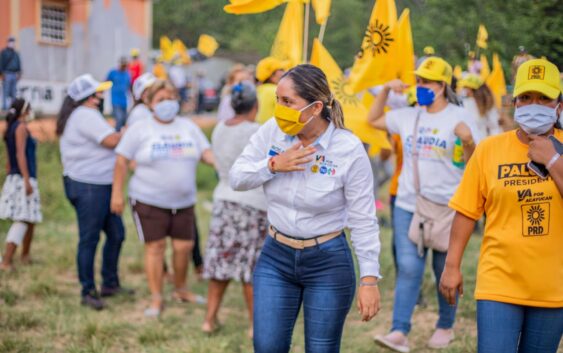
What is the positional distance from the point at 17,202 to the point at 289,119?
16.3 feet

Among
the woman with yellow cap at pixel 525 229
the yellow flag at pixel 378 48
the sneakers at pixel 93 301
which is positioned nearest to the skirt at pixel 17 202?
the sneakers at pixel 93 301

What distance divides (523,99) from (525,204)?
496 mm

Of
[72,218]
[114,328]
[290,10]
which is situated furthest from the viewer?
[72,218]

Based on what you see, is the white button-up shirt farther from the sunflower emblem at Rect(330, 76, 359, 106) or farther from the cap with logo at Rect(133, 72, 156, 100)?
the cap with logo at Rect(133, 72, 156, 100)

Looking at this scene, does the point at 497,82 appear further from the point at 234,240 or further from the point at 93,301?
the point at 93,301

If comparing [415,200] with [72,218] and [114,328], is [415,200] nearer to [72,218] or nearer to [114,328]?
[114,328]

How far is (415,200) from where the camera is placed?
5.47 metres

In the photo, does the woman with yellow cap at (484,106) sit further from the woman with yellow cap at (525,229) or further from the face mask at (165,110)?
the woman with yellow cap at (525,229)

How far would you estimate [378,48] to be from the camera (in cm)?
612

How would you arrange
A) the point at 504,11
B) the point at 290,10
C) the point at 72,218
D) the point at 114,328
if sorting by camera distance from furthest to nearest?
1. the point at 72,218
2. the point at 290,10
3. the point at 114,328
4. the point at 504,11

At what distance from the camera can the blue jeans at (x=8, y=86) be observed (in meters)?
18.1

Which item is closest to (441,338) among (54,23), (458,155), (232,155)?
(458,155)

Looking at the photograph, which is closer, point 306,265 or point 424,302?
point 306,265

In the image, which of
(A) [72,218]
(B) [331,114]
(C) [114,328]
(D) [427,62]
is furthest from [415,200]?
(A) [72,218]
